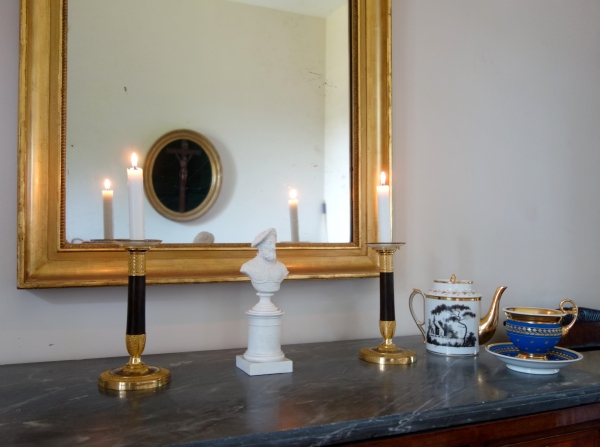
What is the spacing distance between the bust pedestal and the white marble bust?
34 millimetres

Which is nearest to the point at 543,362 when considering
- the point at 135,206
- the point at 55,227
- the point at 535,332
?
the point at 535,332

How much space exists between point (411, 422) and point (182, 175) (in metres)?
0.63

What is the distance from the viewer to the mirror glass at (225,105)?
3.44 ft

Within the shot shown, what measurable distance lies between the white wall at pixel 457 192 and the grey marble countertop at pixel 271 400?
3.9 inches

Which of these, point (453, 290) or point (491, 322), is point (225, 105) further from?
point (491, 322)

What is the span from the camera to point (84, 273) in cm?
103

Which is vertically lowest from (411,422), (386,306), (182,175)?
(411,422)

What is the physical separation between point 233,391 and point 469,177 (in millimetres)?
879

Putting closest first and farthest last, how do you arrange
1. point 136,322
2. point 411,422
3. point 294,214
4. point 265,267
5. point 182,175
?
point 411,422
point 136,322
point 265,267
point 182,175
point 294,214

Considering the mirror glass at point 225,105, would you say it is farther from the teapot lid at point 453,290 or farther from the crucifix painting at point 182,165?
the teapot lid at point 453,290

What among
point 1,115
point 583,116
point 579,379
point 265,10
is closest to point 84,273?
point 1,115

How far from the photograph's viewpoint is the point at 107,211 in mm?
1050

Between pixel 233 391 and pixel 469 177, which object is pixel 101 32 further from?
pixel 469 177

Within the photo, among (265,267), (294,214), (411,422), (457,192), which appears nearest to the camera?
(411,422)
